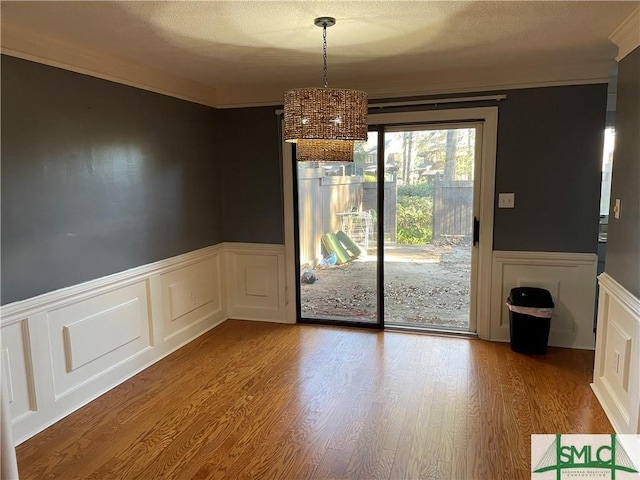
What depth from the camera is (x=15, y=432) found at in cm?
245

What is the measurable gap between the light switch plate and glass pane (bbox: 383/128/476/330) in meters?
0.25

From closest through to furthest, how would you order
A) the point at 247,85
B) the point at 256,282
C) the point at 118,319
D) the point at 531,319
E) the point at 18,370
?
the point at 18,370, the point at 118,319, the point at 531,319, the point at 247,85, the point at 256,282

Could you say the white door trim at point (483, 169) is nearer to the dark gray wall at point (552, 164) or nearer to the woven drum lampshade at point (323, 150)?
the dark gray wall at point (552, 164)

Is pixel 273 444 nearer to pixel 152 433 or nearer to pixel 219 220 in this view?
pixel 152 433

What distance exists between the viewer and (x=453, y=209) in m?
3.93

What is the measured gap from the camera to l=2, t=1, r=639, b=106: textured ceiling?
2229mm

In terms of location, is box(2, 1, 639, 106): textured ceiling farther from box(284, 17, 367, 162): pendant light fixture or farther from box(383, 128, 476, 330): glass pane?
box(383, 128, 476, 330): glass pane

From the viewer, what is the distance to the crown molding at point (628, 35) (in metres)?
2.33

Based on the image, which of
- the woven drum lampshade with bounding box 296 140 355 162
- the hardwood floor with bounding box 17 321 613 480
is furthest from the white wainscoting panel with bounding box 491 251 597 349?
the woven drum lampshade with bounding box 296 140 355 162

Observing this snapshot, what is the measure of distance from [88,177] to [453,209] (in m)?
2.80

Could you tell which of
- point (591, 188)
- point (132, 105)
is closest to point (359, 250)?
point (591, 188)

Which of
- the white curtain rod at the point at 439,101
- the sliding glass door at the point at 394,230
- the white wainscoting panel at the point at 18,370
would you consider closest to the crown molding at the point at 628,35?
the white curtain rod at the point at 439,101

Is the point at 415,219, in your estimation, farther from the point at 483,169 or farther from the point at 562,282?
the point at 562,282

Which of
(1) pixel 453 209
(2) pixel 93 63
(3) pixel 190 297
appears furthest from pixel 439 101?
(3) pixel 190 297
